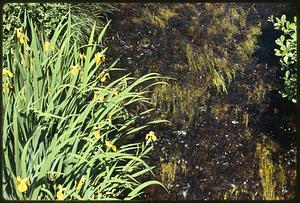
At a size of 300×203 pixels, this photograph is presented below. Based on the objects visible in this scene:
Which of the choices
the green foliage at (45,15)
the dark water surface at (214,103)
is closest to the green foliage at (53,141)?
the dark water surface at (214,103)

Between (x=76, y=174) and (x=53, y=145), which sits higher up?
(x=53, y=145)

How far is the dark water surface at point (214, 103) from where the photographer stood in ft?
11.0

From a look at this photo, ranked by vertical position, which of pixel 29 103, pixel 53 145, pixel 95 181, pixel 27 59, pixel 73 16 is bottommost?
pixel 95 181

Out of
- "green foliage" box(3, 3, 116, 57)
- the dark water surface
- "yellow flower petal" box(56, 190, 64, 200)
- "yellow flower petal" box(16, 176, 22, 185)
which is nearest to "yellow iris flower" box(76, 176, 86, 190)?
"yellow flower petal" box(56, 190, 64, 200)

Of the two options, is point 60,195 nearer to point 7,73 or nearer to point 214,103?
point 7,73

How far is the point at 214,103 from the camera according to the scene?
389 cm

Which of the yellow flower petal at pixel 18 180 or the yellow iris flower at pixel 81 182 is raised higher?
the yellow flower petal at pixel 18 180

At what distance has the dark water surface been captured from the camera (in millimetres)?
3354

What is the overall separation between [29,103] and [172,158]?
48.2 inches

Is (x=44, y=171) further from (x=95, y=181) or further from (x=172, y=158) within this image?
(x=172, y=158)

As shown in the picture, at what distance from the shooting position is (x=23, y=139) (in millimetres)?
2688

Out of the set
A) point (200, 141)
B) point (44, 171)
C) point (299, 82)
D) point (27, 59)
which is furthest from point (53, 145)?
point (299, 82)

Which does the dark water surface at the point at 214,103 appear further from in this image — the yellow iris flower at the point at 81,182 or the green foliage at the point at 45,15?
the yellow iris flower at the point at 81,182

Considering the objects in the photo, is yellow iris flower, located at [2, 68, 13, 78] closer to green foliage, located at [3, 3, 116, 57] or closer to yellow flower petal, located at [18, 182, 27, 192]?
green foliage, located at [3, 3, 116, 57]
